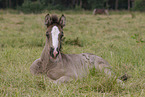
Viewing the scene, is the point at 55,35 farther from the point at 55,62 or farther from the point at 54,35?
the point at 55,62

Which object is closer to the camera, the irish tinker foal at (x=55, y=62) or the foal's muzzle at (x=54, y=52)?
the foal's muzzle at (x=54, y=52)

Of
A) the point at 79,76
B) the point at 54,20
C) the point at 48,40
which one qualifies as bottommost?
the point at 79,76

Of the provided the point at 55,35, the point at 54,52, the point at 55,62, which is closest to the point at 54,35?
the point at 55,35

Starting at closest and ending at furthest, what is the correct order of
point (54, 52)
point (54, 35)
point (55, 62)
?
point (54, 52) → point (54, 35) → point (55, 62)

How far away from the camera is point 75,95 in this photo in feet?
10.00

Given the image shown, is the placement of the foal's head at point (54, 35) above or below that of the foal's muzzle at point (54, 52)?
above

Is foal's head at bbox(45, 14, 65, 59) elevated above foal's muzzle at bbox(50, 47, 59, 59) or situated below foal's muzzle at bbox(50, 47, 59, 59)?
above

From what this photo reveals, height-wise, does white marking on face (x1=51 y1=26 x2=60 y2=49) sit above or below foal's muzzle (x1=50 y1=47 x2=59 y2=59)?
above

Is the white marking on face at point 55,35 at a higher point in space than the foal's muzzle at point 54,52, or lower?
higher

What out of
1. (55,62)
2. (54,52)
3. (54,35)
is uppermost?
(54,35)

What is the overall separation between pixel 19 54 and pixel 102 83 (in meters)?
3.36

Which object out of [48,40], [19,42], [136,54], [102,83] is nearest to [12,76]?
[48,40]

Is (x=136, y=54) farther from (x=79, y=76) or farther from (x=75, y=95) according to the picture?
(x=75, y=95)

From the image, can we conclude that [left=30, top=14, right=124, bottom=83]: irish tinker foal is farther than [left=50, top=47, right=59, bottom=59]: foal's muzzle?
Yes
